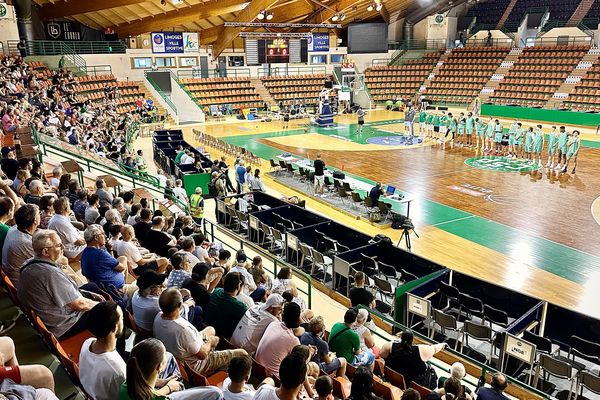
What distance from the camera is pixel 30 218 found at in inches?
208

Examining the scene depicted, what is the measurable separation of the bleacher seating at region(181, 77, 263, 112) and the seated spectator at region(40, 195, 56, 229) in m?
30.5

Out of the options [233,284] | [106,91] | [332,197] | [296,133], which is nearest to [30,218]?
[233,284]

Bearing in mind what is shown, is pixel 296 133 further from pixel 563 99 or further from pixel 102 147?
pixel 563 99

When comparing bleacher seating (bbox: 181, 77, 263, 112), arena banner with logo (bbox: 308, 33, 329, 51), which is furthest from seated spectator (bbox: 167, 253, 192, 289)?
arena banner with logo (bbox: 308, 33, 329, 51)

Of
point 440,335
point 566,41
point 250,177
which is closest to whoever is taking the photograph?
point 440,335

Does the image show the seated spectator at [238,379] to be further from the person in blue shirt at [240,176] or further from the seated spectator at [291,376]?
the person in blue shirt at [240,176]

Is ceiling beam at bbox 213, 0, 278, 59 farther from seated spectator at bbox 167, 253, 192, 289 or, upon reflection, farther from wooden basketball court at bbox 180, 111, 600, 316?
seated spectator at bbox 167, 253, 192, 289

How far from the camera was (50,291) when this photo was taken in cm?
456

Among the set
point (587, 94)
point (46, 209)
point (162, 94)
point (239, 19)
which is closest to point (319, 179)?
point (46, 209)

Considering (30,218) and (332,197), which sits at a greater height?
(30,218)

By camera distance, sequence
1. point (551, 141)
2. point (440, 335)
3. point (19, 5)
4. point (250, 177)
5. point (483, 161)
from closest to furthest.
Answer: point (440, 335), point (250, 177), point (551, 141), point (483, 161), point (19, 5)

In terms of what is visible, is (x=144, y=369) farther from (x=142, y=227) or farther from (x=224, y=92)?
(x=224, y=92)

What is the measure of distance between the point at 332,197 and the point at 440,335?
345 inches

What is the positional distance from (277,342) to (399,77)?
136ft
